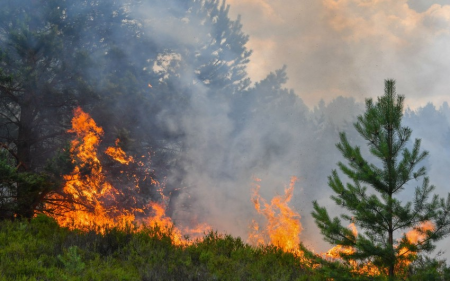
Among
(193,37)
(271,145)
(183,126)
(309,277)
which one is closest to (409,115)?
(271,145)

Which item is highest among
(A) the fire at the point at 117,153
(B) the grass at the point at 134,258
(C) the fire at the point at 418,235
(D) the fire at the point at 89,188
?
(A) the fire at the point at 117,153

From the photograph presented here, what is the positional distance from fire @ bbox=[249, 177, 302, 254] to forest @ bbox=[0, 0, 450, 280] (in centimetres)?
15

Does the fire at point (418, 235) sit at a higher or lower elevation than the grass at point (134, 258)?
higher

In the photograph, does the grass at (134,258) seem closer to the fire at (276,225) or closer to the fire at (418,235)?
the fire at (418,235)

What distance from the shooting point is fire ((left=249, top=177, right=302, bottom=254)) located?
17336 millimetres

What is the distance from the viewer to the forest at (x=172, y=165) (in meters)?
6.60

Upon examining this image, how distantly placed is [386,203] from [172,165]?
1258 centimetres

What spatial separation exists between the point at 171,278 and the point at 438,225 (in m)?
4.20

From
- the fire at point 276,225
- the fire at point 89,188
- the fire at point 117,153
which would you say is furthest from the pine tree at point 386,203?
the fire at point 117,153

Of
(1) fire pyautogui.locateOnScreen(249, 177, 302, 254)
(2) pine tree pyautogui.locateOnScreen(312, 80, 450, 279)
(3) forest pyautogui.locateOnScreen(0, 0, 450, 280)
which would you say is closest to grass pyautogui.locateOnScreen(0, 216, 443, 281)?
(3) forest pyautogui.locateOnScreen(0, 0, 450, 280)

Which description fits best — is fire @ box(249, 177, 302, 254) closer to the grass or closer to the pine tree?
the grass

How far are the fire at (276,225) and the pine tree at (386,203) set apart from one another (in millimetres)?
8507

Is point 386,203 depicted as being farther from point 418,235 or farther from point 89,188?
point 89,188

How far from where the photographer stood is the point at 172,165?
18.2m
